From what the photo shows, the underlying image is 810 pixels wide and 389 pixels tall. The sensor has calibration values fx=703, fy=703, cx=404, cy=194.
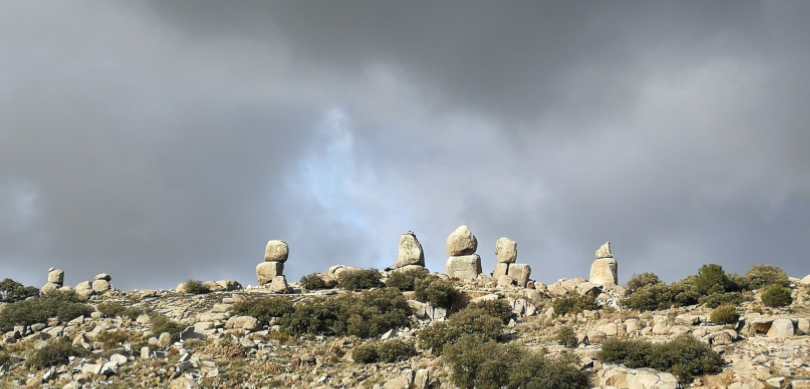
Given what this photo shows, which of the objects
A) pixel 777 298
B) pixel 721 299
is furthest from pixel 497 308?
pixel 777 298

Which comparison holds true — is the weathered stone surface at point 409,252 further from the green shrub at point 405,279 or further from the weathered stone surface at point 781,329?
the weathered stone surface at point 781,329

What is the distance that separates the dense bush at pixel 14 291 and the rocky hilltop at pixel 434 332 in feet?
16.0

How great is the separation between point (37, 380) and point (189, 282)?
1686 cm

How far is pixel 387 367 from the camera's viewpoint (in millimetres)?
27531

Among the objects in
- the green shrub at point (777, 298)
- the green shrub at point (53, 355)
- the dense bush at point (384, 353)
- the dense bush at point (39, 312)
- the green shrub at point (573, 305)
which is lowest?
the dense bush at point (384, 353)

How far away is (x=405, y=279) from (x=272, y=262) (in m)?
9.88

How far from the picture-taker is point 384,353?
28.5 metres

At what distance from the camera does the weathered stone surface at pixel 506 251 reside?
43531mm

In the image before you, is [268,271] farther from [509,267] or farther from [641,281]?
[641,281]

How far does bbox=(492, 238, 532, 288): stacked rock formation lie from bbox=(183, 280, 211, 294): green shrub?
59.4 feet

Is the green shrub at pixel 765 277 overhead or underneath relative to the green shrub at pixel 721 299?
overhead

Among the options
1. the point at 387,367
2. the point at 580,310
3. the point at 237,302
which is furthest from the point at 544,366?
the point at 237,302

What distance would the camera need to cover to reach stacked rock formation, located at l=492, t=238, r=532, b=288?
41594 mm

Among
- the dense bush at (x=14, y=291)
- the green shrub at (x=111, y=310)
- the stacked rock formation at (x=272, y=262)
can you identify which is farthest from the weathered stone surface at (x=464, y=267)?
the dense bush at (x=14, y=291)
